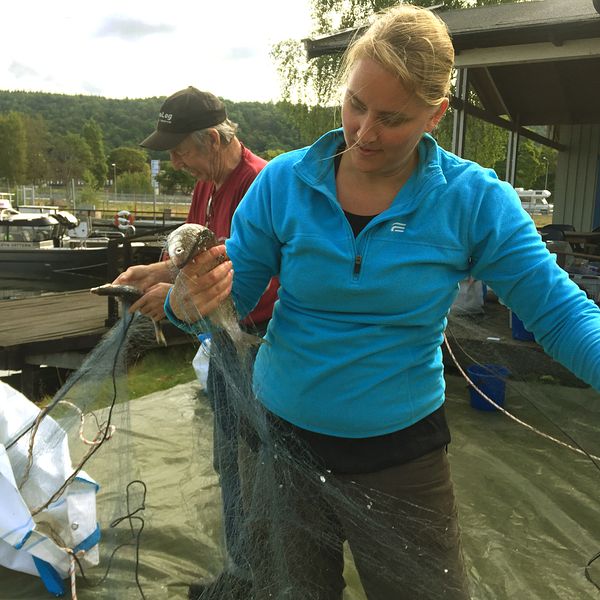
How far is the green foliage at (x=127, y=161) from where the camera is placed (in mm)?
90125

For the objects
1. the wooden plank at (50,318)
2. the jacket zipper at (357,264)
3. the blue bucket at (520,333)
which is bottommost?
the wooden plank at (50,318)

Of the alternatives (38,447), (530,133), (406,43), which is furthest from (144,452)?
(530,133)

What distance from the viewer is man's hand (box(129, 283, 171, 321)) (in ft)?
4.81

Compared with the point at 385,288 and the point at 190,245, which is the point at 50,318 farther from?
the point at 385,288

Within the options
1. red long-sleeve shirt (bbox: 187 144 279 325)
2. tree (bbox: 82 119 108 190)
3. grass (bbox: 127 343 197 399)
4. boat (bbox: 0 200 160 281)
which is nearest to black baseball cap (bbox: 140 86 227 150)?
red long-sleeve shirt (bbox: 187 144 279 325)

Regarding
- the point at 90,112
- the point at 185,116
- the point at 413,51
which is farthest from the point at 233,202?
the point at 90,112

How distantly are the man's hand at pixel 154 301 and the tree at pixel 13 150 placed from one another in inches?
3371

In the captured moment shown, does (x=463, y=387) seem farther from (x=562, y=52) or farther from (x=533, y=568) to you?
(x=562, y=52)

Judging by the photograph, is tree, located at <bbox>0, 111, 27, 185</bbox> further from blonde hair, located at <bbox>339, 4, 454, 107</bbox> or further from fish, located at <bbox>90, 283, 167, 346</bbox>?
blonde hair, located at <bbox>339, 4, 454, 107</bbox>

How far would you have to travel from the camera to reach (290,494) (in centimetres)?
162

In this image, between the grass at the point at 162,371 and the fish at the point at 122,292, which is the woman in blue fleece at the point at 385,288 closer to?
the fish at the point at 122,292

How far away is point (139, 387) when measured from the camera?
543cm

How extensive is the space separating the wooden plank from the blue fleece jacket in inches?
238

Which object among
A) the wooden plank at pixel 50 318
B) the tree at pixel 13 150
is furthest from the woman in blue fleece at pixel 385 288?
the tree at pixel 13 150
